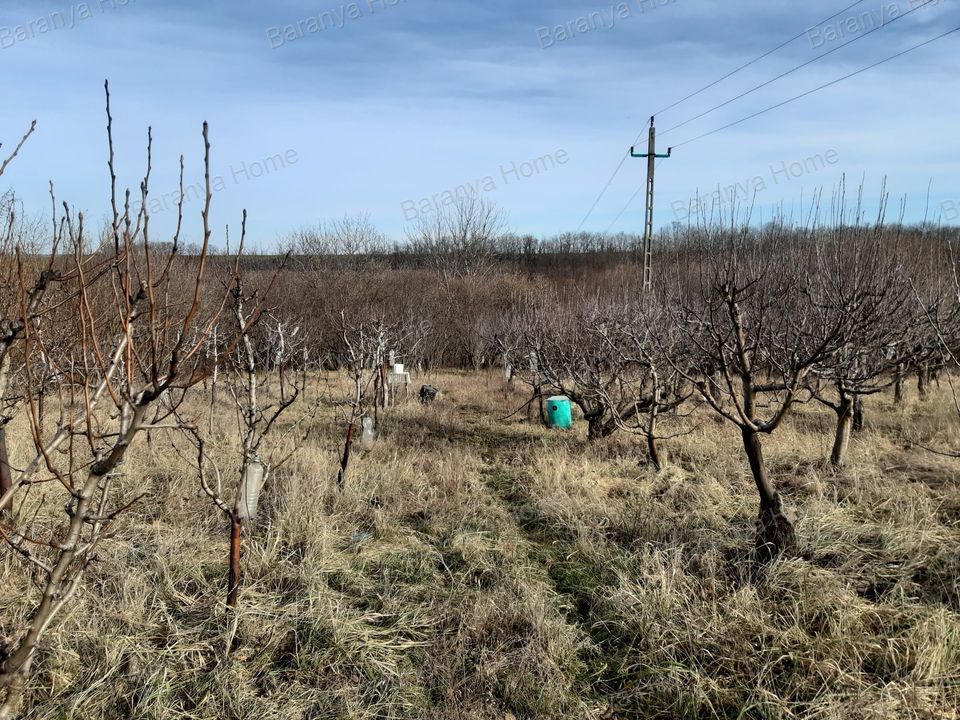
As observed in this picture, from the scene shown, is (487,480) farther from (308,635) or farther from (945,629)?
(945,629)

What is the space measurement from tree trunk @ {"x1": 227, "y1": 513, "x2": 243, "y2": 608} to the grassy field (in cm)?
7

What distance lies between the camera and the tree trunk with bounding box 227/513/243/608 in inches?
136

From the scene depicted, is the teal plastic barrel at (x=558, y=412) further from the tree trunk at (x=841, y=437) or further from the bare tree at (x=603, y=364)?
the tree trunk at (x=841, y=437)

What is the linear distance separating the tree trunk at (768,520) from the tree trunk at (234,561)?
10.3 ft

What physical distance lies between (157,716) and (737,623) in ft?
9.61

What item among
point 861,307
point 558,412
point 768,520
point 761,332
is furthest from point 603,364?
point 768,520

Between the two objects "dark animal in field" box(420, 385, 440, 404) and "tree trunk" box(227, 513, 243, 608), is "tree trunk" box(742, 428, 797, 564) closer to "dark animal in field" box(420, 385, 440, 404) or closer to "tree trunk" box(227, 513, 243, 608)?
"tree trunk" box(227, 513, 243, 608)

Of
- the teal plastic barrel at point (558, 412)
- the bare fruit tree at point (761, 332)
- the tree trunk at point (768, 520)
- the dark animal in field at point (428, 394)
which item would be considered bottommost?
the dark animal in field at point (428, 394)

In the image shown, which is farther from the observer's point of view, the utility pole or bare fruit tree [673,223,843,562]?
the utility pole

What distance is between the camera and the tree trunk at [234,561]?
3449 mm

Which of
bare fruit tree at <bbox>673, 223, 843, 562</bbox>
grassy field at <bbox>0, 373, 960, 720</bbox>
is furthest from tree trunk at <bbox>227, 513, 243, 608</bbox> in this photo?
bare fruit tree at <bbox>673, 223, 843, 562</bbox>

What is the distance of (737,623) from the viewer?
11.2 ft

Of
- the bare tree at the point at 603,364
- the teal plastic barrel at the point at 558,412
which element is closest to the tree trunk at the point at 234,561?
the bare tree at the point at 603,364

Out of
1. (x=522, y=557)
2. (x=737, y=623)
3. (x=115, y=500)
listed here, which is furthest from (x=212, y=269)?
(x=737, y=623)
